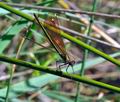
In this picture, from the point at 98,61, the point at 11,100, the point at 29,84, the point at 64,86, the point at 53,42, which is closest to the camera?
the point at 53,42

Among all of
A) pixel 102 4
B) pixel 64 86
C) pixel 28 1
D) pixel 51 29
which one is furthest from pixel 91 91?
pixel 51 29

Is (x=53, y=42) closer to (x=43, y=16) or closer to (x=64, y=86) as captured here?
(x=43, y=16)

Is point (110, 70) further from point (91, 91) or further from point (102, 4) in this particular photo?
point (102, 4)

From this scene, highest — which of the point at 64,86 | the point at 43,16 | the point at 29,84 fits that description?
the point at 43,16

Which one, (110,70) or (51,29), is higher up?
(51,29)

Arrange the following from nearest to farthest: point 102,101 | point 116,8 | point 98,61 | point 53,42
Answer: point 53,42, point 98,61, point 102,101, point 116,8

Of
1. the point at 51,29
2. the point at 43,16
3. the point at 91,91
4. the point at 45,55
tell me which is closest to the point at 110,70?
the point at 91,91

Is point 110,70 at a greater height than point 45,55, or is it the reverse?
point 45,55

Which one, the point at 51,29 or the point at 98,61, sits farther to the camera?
the point at 98,61

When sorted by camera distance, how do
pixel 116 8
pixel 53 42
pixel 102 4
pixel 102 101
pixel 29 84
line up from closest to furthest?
pixel 53 42 < pixel 29 84 < pixel 102 101 < pixel 116 8 < pixel 102 4
